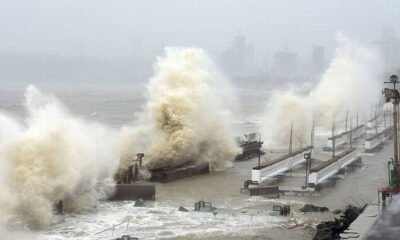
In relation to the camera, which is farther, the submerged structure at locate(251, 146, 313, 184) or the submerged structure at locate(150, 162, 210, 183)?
the submerged structure at locate(150, 162, 210, 183)

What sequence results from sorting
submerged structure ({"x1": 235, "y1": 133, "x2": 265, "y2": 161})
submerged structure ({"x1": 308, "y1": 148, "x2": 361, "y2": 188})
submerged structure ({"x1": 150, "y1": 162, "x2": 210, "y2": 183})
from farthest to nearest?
1. submerged structure ({"x1": 235, "y1": 133, "x2": 265, "y2": 161})
2. submerged structure ({"x1": 150, "y1": 162, "x2": 210, "y2": 183})
3. submerged structure ({"x1": 308, "y1": 148, "x2": 361, "y2": 188})

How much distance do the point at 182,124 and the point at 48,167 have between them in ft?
36.4

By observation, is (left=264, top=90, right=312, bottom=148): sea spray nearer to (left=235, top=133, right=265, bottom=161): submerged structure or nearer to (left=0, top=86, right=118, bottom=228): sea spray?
(left=235, top=133, right=265, bottom=161): submerged structure

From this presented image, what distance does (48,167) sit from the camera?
63.0 feet

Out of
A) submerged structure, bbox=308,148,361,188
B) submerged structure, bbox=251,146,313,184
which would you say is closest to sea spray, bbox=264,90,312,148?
submerged structure, bbox=308,148,361,188

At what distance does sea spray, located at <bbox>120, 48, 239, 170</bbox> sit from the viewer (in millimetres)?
28375

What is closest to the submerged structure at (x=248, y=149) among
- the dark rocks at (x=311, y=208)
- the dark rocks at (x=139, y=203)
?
the dark rocks at (x=139, y=203)

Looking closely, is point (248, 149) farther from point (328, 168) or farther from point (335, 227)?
point (335, 227)

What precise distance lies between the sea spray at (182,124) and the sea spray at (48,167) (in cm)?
553

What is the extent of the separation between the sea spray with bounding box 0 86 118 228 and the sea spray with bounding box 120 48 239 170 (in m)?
5.53

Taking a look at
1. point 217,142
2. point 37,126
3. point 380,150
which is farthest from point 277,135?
point 37,126

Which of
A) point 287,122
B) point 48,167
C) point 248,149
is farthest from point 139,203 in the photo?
point 287,122

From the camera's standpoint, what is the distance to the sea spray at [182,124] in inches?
1117

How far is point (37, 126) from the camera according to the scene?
20.3m
